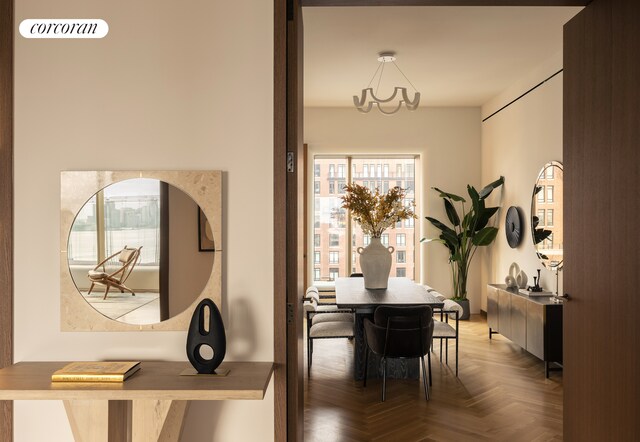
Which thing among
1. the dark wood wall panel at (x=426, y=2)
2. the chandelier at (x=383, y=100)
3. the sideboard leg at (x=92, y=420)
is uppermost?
the chandelier at (x=383, y=100)

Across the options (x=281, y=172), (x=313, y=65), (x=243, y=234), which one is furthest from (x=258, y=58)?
(x=313, y=65)

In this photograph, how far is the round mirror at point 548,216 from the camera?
197 inches

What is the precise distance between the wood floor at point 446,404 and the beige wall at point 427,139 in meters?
2.92

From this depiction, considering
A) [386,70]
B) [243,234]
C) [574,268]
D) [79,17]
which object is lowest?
[574,268]

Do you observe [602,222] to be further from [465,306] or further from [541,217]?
[465,306]

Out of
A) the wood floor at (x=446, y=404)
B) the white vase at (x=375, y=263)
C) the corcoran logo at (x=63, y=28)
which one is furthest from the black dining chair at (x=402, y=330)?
the corcoran logo at (x=63, y=28)

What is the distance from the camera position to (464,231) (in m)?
7.05

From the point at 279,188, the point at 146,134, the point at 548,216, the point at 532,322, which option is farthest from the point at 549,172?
the point at 146,134

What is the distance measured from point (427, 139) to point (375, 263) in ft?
11.7

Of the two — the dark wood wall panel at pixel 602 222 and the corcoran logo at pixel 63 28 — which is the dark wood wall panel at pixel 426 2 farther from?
the corcoran logo at pixel 63 28

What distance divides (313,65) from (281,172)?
13.1 feet

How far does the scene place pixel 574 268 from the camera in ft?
8.54

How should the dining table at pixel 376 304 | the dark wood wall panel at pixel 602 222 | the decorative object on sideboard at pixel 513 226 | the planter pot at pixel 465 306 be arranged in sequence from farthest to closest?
the planter pot at pixel 465 306 < the decorative object on sideboard at pixel 513 226 < the dining table at pixel 376 304 < the dark wood wall panel at pixel 602 222

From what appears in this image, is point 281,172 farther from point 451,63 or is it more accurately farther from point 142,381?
point 451,63
